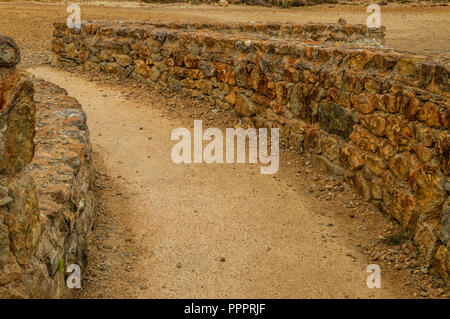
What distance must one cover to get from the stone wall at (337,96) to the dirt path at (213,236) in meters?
0.64

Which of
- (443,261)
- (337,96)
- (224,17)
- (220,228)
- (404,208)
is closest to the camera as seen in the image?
(443,261)

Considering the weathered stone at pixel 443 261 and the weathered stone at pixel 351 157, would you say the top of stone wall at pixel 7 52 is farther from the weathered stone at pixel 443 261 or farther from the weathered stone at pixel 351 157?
the weathered stone at pixel 351 157

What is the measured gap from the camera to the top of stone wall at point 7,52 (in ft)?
7.63

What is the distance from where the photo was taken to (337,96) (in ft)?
19.1

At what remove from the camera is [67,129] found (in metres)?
4.97

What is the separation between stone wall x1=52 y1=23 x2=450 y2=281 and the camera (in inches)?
173

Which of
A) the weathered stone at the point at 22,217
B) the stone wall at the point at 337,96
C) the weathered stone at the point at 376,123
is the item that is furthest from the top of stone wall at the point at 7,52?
the weathered stone at the point at 376,123

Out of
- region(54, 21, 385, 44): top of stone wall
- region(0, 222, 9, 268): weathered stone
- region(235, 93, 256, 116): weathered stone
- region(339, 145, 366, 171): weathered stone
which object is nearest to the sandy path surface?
region(54, 21, 385, 44): top of stone wall

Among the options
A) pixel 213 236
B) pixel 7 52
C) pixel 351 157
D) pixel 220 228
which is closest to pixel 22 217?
pixel 7 52

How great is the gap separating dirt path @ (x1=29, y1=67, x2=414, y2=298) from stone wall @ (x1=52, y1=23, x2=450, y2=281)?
0.64m

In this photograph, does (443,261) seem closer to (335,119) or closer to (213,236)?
(213,236)

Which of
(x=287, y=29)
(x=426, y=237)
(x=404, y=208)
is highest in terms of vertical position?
(x=287, y=29)

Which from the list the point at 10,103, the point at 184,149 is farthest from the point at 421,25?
the point at 10,103

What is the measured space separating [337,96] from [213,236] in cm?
225
